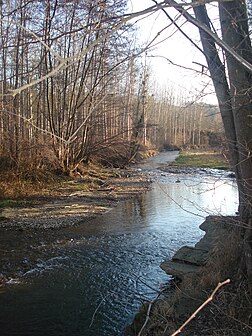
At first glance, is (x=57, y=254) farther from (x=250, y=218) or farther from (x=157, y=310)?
(x=250, y=218)

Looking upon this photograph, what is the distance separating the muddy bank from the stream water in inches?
12.3

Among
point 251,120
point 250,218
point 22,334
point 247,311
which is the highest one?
point 251,120

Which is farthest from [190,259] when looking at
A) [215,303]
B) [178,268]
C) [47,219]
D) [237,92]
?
[47,219]

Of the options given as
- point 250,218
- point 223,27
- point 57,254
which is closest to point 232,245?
point 250,218

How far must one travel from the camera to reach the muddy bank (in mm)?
7877

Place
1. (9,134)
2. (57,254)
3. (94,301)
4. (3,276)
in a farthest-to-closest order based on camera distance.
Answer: (9,134) → (57,254) → (3,276) → (94,301)

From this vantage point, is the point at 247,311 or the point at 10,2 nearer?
the point at 247,311

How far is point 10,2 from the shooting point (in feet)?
49.6

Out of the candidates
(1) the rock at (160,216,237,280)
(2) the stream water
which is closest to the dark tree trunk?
(2) the stream water

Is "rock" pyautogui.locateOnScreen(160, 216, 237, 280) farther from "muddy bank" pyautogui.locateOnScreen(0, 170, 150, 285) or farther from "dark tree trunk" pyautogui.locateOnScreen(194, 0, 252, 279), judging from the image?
"muddy bank" pyautogui.locateOnScreen(0, 170, 150, 285)

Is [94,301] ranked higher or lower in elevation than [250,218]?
lower

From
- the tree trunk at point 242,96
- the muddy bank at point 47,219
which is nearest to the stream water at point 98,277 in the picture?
the muddy bank at point 47,219

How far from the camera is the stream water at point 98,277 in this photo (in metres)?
5.30

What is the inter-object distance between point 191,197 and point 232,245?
9.97 metres
